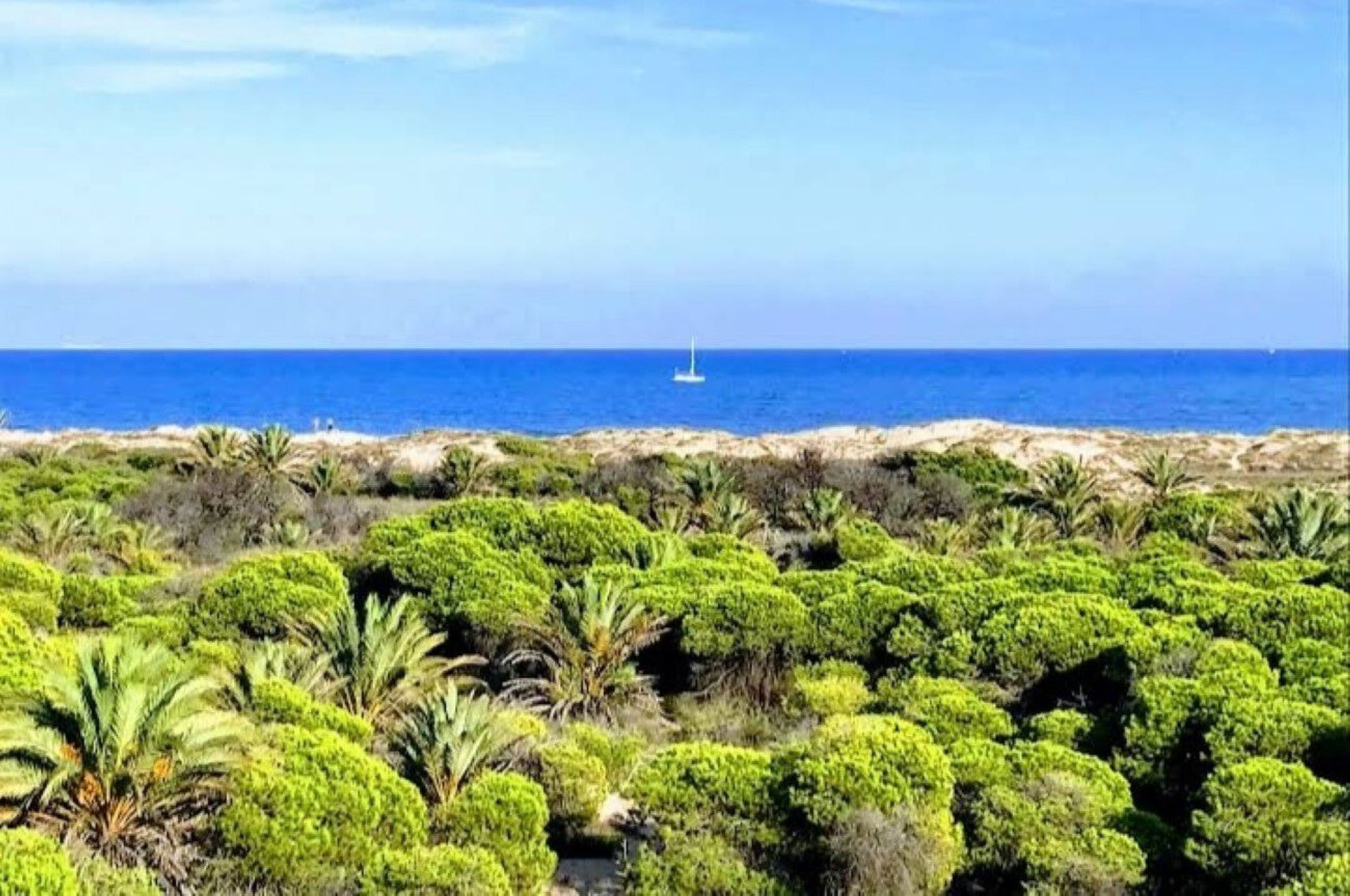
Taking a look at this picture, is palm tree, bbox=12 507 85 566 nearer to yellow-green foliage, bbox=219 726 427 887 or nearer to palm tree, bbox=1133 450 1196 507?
yellow-green foliage, bbox=219 726 427 887

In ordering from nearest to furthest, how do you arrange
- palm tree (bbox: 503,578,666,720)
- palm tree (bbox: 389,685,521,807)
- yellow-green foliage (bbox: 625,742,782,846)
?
1. yellow-green foliage (bbox: 625,742,782,846)
2. palm tree (bbox: 389,685,521,807)
3. palm tree (bbox: 503,578,666,720)

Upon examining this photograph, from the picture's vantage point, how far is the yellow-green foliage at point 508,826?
320 inches

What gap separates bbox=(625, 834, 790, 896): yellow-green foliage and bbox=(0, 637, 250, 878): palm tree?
2.48m

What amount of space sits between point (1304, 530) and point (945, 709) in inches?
412

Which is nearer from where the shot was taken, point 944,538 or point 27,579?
point 27,579

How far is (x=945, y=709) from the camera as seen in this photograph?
10859mm

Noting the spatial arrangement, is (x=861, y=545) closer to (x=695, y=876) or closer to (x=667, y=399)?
(x=695, y=876)

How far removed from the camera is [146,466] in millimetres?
30484

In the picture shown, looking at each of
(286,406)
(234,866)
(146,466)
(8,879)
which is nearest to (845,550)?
(234,866)

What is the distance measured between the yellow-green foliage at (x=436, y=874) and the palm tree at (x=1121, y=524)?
51.4 feet

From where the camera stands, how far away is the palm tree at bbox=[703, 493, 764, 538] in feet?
69.5

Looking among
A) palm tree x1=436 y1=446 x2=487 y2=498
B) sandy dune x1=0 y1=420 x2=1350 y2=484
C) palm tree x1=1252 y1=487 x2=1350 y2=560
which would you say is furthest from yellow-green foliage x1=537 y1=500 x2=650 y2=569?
sandy dune x1=0 y1=420 x2=1350 y2=484

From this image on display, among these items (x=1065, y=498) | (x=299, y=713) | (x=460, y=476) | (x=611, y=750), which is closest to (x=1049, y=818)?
(x=611, y=750)

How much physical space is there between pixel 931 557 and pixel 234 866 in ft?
31.9
